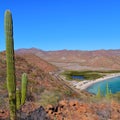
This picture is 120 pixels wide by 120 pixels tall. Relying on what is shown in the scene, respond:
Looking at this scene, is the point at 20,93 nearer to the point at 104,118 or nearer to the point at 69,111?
the point at 69,111

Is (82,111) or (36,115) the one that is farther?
(82,111)

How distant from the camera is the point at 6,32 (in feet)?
28.7

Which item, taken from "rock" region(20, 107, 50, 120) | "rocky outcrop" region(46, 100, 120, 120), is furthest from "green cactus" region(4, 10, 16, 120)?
"rocky outcrop" region(46, 100, 120, 120)

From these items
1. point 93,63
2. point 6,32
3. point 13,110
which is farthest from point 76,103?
point 93,63

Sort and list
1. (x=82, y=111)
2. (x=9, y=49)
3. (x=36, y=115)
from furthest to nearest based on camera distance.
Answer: (x=82, y=111) < (x=36, y=115) < (x=9, y=49)

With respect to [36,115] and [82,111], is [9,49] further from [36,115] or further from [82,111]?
[82,111]

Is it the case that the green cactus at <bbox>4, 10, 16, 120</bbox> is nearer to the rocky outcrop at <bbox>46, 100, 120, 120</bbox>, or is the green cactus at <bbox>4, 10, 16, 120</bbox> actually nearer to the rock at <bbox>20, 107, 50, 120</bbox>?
the rock at <bbox>20, 107, 50, 120</bbox>

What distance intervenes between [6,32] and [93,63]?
18129 centimetres

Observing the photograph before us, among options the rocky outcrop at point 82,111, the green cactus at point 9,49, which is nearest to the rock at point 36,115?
the rocky outcrop at point 82,111

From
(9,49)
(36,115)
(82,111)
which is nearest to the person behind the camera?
(9,49)

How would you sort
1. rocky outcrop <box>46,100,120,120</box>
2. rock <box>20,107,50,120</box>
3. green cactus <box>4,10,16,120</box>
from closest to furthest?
green cactus <box>4,10,16,120</box> → rock <box>20,107,50,120</box> → rocky outcrop <box>46,100,120,120</box>

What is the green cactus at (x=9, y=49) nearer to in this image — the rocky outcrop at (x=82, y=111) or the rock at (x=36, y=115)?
the rock at (x=36, y=115)

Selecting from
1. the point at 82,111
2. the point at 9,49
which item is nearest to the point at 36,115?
the point at 82,111

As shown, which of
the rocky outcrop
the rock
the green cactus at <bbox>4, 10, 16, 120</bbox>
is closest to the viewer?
the green cactus at <bbox>4, 10, 16, 120</bbox>
